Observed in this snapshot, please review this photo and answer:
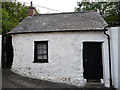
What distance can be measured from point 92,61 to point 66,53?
178cm

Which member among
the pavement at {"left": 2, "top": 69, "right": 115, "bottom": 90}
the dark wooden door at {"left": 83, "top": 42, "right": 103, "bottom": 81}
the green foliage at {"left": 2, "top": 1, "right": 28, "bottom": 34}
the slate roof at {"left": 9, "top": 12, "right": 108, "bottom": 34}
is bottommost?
the pavement at {"left": 2, "top": 69, "right": 115, "bottom": 90}

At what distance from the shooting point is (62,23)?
37.3 ft

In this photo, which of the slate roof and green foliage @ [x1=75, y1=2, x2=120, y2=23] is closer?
the slate roof

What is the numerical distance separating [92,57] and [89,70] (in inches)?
34.1

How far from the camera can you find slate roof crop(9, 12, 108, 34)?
10245 millimetres

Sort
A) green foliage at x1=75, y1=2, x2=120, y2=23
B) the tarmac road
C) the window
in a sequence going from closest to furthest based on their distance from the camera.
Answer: the tarmac road < the window < green foliage at x1=75, y1=2, x2=120, y2=23

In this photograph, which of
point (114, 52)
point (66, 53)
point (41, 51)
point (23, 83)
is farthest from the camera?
point (41, 51)

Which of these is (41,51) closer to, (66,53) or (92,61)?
(66,53)

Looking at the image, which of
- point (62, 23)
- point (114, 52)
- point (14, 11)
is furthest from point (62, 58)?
point (14, 11)

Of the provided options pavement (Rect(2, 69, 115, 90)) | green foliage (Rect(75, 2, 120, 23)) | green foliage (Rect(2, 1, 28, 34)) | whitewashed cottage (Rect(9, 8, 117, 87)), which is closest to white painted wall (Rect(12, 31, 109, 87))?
whitewashed cottage (Rect(9, 8, 117, 87))

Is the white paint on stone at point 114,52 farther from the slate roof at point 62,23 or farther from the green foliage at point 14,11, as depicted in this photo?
the green foliage at point 14,11

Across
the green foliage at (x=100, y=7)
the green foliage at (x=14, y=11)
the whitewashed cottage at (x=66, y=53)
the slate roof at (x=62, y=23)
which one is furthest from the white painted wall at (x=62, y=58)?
the green foliage at (x=100, y=7)

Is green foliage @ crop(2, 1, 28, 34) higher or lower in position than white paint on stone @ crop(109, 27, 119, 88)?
higher

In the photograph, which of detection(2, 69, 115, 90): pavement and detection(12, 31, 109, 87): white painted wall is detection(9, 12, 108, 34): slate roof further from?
detection(2, 69, 115, 90): pavement
